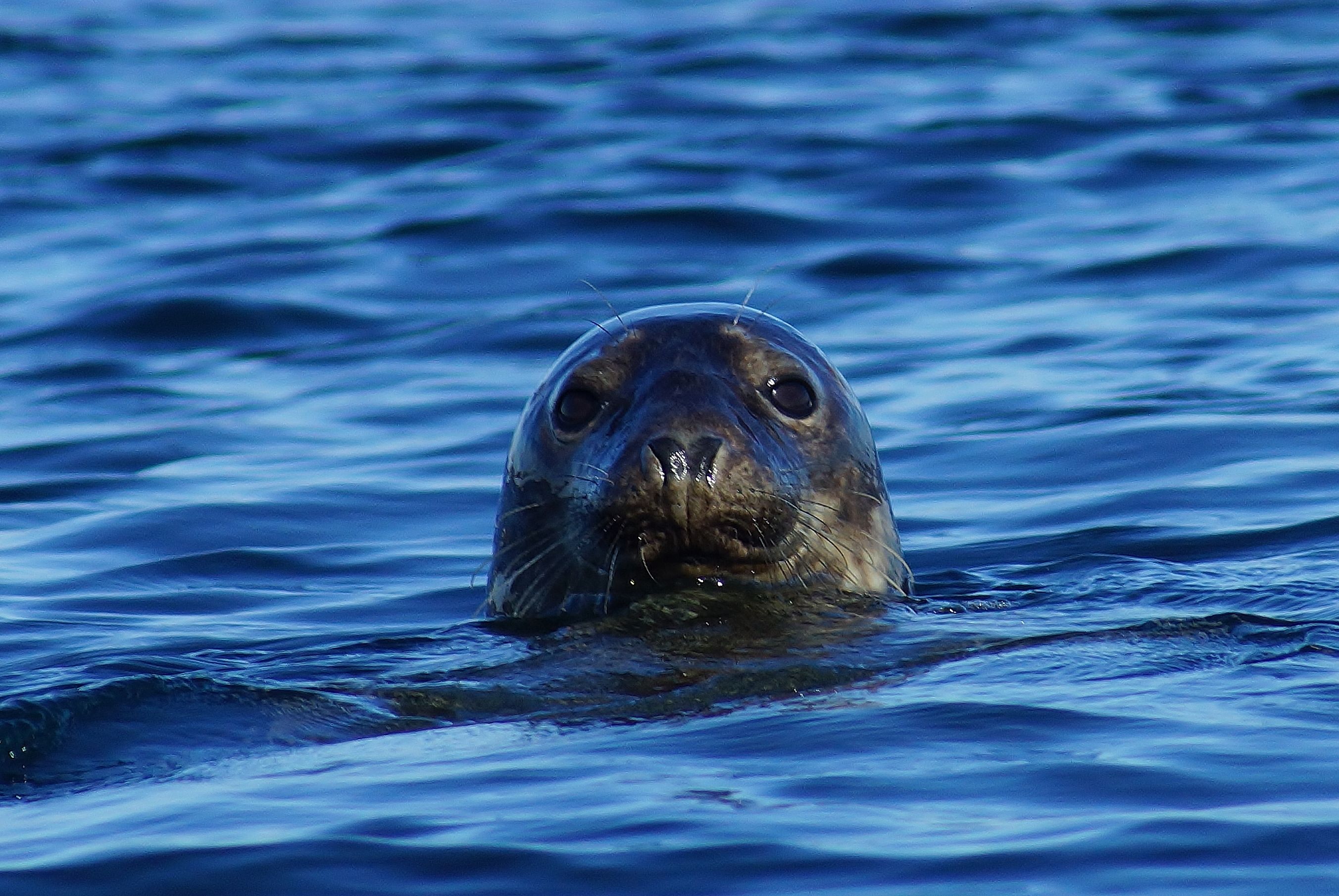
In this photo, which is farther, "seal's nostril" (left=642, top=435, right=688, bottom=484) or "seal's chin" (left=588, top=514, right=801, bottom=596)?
"seal's chin" (left=588, top=514, right=801, bottom=596)

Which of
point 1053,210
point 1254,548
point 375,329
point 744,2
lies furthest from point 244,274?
point 744,2

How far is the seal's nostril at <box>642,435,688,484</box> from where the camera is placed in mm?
5570

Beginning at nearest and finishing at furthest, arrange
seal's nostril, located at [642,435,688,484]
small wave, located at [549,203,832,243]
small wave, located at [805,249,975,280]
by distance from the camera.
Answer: seal's nostril, located at [642,435,688,484] → small wave, located at [805,249,975,280] → small wave, located at [549,203,832,243]

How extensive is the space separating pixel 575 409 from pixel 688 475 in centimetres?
74

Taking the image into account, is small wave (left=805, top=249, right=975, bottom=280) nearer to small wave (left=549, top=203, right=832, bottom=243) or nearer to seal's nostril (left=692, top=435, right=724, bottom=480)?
small wave (left=549, top=203, right=832, bottom=243)

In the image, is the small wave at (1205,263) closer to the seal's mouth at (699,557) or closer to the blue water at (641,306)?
the blue water at (641,306)

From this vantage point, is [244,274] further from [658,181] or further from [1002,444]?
[1002,444]

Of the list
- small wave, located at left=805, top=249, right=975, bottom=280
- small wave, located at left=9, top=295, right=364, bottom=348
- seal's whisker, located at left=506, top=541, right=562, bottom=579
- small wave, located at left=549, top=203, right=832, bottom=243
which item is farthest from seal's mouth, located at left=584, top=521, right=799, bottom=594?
small wave, located at left=549, top=203, right=832, bottom=243

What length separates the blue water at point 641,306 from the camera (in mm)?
4305

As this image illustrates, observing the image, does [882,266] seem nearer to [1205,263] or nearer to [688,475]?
[1205,263]


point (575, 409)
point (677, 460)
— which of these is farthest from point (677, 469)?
point (575, 409)

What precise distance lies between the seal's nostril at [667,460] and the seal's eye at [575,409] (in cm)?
58

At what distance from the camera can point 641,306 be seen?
12.7 m

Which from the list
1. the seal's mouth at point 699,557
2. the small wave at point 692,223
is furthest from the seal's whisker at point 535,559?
the small wave at point 692,223
